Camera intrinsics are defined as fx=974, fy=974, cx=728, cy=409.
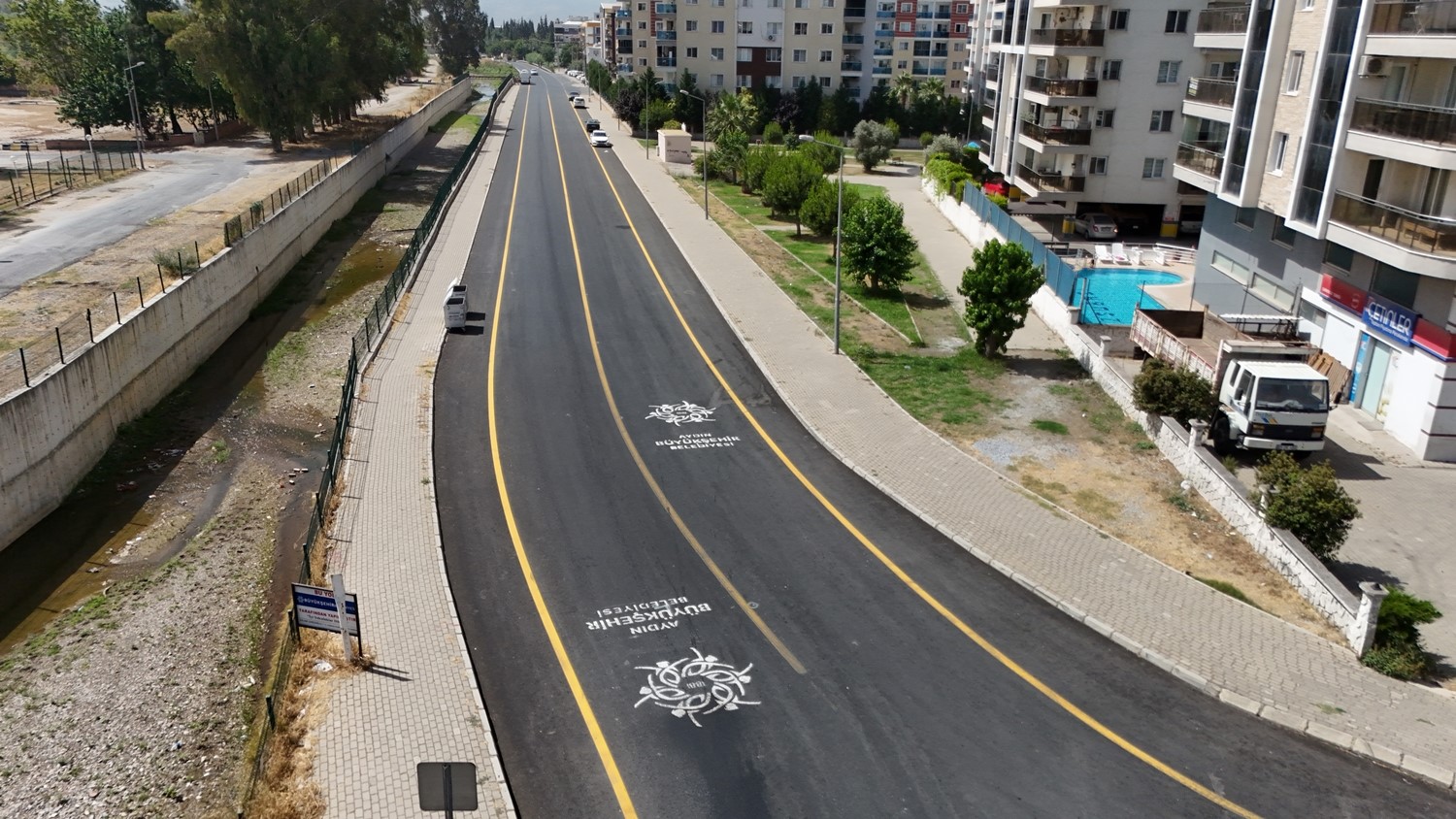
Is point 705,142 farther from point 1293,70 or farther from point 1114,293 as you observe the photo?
point 1293,70

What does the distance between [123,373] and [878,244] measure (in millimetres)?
27262

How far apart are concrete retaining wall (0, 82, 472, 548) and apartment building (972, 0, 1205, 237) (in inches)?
1538

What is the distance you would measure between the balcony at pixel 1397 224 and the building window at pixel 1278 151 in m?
3.84

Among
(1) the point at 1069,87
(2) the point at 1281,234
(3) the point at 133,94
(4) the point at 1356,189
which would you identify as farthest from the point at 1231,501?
(3) the point at 133,94

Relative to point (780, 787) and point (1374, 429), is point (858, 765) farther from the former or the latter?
point (1374, 429)

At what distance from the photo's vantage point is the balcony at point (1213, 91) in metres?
35.0

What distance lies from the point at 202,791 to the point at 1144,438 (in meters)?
23.1

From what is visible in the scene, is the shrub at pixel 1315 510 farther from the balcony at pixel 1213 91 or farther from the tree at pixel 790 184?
the tree at pixel 790 184

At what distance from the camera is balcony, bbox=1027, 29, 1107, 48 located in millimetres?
49656

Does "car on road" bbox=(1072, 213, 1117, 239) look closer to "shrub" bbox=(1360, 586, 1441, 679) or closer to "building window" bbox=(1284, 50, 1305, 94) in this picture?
"building window" bbox=(1284, 50, 1305, 94)

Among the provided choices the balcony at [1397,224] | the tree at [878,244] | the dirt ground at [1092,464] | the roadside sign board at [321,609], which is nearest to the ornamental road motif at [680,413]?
the dirt ground at [1092,464]

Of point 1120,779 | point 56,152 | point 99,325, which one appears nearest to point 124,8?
point 56,152

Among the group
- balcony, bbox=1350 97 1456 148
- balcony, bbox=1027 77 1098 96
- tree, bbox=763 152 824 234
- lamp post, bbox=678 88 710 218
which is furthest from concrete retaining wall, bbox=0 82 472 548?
balcony, bbox=1027 77 1098 96

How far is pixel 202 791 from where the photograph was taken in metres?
15.4
